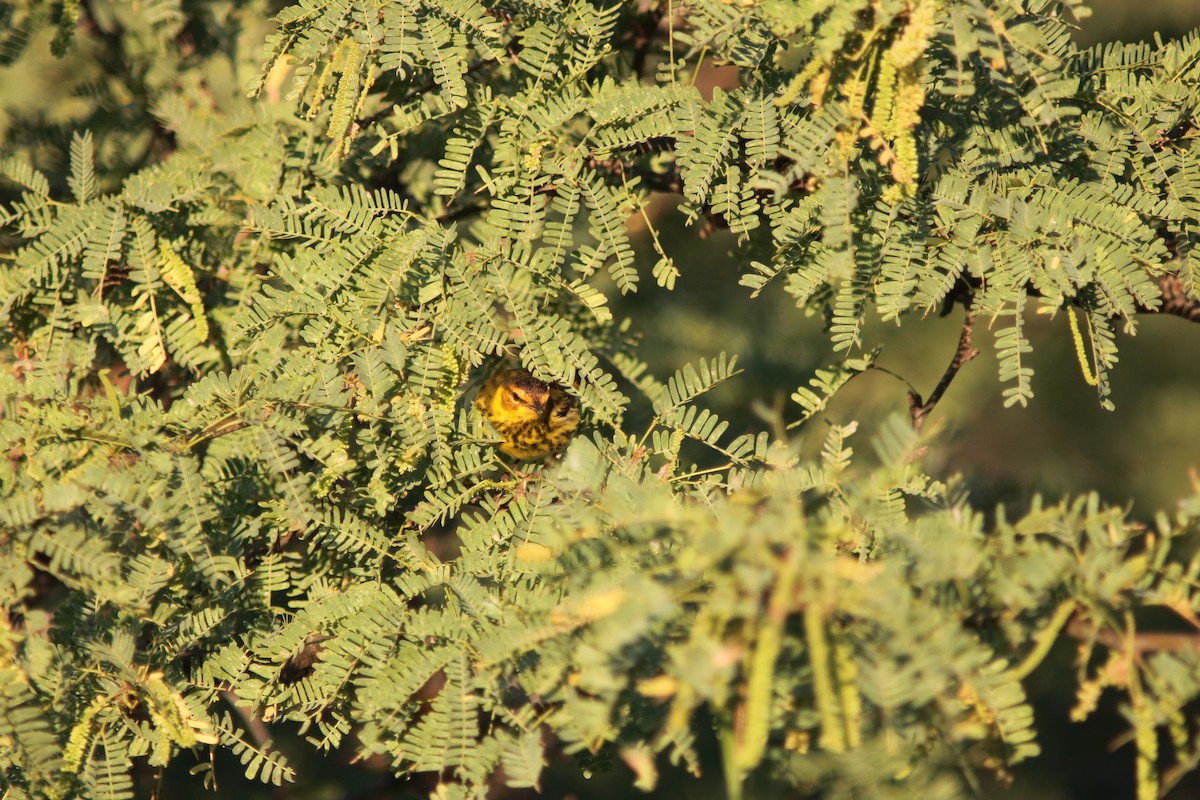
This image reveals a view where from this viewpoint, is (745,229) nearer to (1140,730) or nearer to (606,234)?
(606,234)

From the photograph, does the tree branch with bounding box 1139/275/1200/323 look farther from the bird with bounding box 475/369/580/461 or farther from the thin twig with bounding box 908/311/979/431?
the bird with bounding box 475/369/580/461

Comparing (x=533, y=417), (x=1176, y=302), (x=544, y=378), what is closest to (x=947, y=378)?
(x=1176, y=302)

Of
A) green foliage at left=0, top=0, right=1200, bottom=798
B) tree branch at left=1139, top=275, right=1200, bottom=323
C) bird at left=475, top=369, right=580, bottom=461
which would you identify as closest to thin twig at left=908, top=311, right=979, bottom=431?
green foliage at left=0, top=0, right=1200, bottom=798

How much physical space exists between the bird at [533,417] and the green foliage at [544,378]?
0.29 m

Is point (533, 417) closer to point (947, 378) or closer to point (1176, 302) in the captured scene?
point (947, 378)

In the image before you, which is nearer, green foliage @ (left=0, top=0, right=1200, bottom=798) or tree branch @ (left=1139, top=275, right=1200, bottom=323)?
green foliage @ (left=0, top=0, right=1200, bottom=798)

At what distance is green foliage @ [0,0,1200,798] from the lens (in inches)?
58.5

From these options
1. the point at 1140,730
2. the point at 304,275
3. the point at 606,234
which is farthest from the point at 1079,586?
the point at 304,275

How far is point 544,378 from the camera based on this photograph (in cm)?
227

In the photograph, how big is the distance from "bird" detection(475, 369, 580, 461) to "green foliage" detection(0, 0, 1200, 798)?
0.29m

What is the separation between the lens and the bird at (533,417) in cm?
275

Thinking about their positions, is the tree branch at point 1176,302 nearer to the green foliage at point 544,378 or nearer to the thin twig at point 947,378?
the green foliage at point 544,378

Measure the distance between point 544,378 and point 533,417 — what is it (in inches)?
20.7

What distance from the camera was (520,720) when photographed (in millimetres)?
1709
